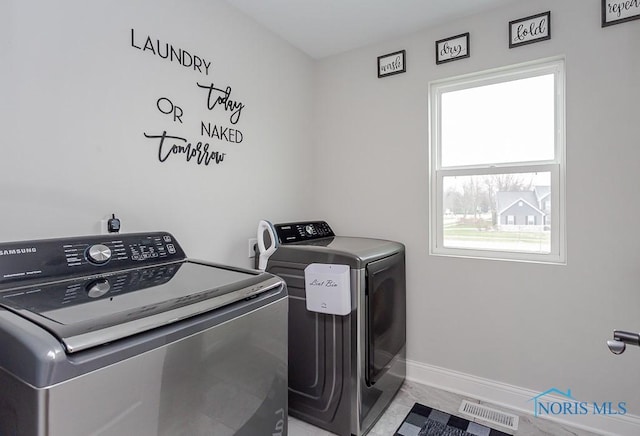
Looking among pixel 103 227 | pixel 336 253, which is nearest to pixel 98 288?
pixel 103 227

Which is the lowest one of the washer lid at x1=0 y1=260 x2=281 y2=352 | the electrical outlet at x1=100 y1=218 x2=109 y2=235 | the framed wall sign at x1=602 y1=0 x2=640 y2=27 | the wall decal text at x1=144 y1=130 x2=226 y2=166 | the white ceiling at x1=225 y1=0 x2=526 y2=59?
the washer lid at x1=0 y1=260 x2=281 y2=352

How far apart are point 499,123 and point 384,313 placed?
4.78ft

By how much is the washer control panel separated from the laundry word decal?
19.3 inches

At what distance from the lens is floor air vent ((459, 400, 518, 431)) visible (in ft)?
6.35

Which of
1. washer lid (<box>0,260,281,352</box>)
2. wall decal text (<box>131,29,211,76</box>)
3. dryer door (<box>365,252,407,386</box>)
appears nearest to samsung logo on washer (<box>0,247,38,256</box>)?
washer lid (<box>0,260,281,352</box>)

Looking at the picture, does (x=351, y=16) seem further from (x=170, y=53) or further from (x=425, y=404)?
(x=425, y=404)

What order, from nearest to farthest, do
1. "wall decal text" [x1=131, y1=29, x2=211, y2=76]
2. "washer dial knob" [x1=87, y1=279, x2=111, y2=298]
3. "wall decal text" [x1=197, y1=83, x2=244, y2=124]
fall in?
"washer dial knob" [x1=87, y1=279, x2=111, y2=298] < "wall decal text" [x1=131, y1=29, x2=211, y2=76] < "wall decal text" [x1=197, y1=83, x2=244, y2=124]

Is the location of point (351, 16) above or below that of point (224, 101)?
above

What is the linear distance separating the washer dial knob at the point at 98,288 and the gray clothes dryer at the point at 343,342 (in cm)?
100

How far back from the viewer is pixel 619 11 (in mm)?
1766

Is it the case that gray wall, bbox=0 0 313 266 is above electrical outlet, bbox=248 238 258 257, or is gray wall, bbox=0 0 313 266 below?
above

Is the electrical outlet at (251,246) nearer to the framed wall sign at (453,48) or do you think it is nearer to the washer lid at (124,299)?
the washer lid at (124,299)

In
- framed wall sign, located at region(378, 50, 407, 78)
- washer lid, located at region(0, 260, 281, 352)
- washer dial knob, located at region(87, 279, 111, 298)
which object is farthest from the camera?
framed wall sign, located at region(378, 50, 407, 78)

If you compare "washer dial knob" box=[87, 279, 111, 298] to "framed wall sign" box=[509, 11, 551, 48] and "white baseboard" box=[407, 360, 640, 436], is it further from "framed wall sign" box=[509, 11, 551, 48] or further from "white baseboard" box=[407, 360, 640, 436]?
"framed wall sign" box=[509, 11, 551, 48]
